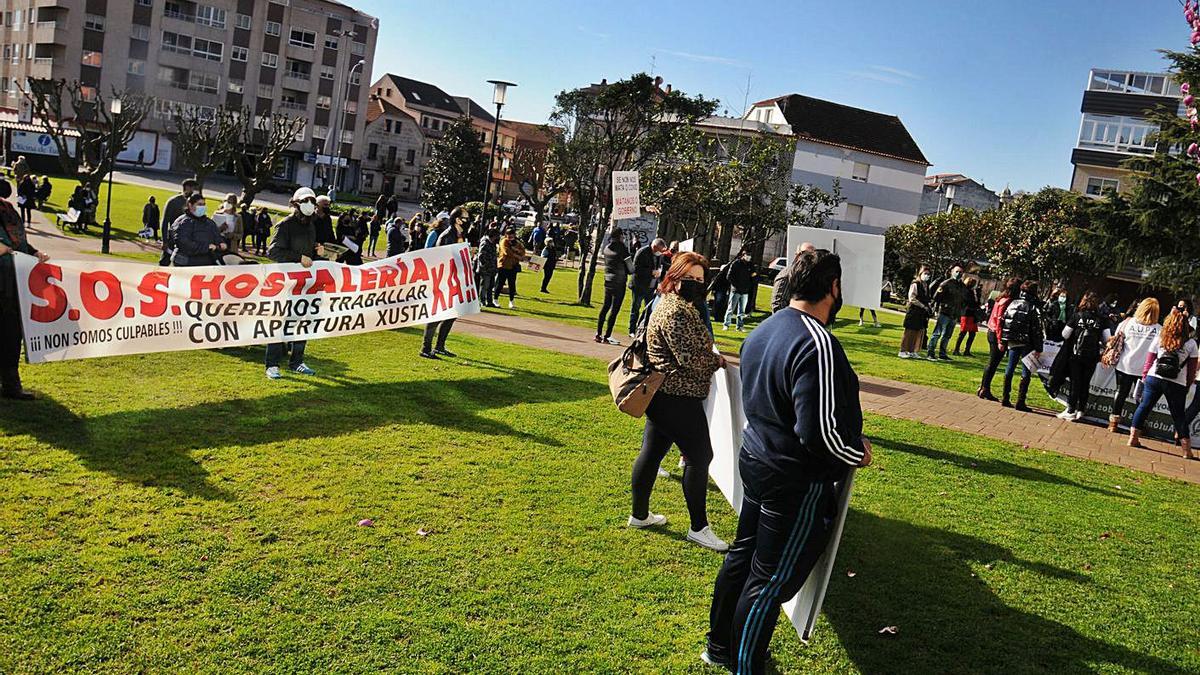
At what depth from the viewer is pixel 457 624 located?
458 centimetres

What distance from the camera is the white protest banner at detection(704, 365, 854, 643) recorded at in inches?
169

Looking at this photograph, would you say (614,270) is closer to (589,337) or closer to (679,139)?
(589,337)

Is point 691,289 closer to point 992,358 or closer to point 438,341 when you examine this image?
point 438,341

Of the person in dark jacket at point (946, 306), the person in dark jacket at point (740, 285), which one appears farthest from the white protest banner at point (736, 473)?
the person in dark jacket at point (946, 306)

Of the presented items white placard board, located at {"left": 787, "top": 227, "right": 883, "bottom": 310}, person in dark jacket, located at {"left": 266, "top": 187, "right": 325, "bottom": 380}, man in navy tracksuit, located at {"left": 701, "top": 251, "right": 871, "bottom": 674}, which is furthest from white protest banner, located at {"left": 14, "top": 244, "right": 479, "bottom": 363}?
man in navy tracksuit, located at {"left": 701, "top": 251, "right": 871, "bottom": 674}

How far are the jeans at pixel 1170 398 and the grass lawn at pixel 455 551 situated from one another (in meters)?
2.28

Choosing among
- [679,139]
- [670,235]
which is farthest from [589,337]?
[670,235]

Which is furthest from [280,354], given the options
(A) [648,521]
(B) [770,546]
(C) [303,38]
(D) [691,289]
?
(C) [303,38]

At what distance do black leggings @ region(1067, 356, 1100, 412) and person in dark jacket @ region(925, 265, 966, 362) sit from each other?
609 centimetres

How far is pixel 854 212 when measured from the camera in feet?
212

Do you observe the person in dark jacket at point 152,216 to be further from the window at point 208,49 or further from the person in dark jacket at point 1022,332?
the window at point 208,49

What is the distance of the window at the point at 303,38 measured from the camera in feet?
259

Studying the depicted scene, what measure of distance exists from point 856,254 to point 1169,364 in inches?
168

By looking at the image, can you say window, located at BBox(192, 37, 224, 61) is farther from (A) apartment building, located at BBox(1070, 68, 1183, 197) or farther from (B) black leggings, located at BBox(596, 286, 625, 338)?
(B) black leggings, located at BBox(596, 286, 625, 338)
